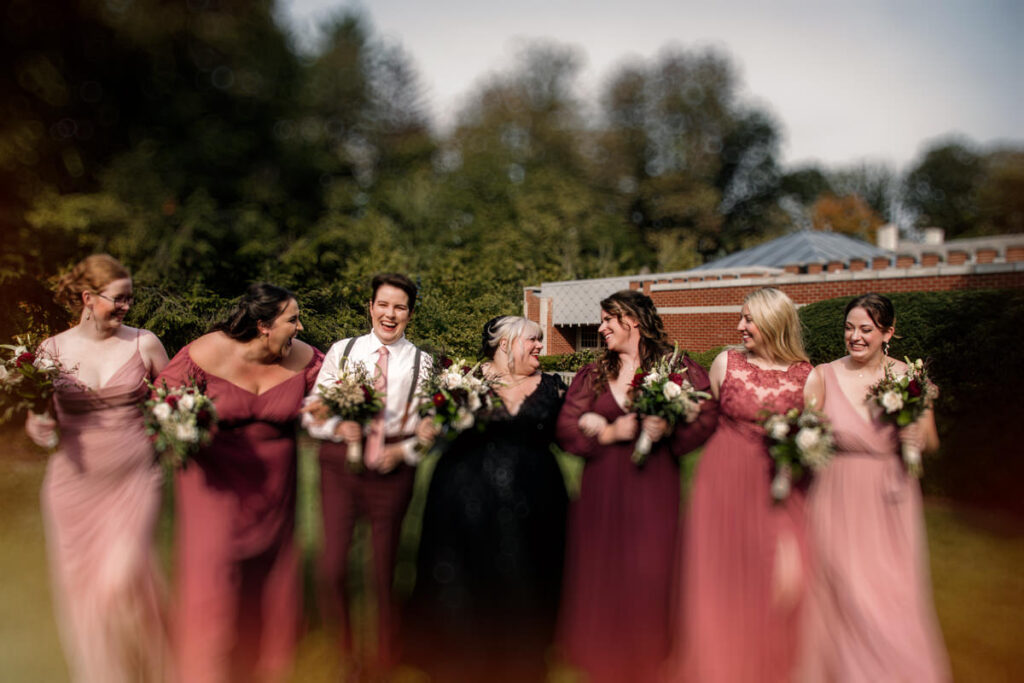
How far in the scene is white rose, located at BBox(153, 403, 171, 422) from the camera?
3764 mm

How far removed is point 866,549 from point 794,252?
58.6 feet

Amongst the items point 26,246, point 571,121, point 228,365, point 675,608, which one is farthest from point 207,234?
point 675,608

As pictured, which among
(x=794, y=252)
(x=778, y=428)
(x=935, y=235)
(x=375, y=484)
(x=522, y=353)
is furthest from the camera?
(x=935, y=235)

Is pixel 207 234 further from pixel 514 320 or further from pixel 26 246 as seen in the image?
pixel 514 320

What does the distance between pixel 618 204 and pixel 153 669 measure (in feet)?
40.4

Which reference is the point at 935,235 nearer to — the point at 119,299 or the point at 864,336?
the point at 864,336

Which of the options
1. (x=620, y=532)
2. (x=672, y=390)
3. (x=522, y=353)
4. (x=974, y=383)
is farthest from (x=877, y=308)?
(x=974, y=383)

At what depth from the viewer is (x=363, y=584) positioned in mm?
4402

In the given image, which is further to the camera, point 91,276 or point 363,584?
point 363,584

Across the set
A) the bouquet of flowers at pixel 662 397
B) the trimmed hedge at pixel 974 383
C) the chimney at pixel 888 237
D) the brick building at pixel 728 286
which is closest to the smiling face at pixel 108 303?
the bouquet of flowers at pixel 662 397

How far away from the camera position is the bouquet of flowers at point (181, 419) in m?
3.77

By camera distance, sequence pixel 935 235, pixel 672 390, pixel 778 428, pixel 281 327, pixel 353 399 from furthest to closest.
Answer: pixel 935 235, pixel 281 327, pixel 353 399, pixel 672 390, pixel 778 428

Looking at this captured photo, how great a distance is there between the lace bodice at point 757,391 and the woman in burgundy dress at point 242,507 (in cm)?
275

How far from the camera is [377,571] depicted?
4.19 meters
